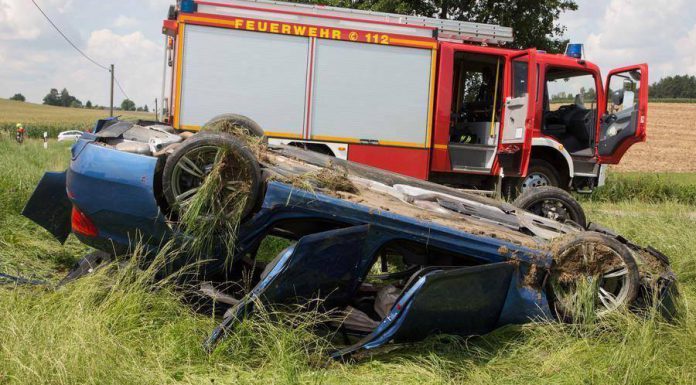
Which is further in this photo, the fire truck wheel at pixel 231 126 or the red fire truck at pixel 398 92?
the red fire truck at pixel 398 92

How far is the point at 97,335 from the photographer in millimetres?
2986

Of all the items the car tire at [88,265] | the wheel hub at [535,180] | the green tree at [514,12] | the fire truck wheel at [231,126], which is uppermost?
the green tree at [514,12]

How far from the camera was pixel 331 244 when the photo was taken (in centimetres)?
320

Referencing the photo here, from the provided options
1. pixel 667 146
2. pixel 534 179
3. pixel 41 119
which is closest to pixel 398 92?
pixel 534 179

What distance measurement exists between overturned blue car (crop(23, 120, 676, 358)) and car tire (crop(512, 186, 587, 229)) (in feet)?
4.03

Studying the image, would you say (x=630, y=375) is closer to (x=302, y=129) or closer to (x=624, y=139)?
(x=302, y=129)

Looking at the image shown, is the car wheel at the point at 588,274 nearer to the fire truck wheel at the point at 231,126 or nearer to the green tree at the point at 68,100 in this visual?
the fire truck wheel at the point at 231,126

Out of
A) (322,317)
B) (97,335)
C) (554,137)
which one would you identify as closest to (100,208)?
(97,335)

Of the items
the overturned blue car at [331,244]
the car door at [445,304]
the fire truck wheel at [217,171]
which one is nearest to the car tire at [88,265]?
the overturned blue car at [331,244]

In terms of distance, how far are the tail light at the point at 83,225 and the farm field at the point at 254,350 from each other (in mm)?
270

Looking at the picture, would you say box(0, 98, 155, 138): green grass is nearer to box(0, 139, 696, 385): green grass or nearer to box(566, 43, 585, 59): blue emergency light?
box(566, 43, 585, 59): blue emergency light

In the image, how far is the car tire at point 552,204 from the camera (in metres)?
4.97

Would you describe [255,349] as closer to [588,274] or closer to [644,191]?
[588,274]

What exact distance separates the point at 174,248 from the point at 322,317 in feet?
3.14
